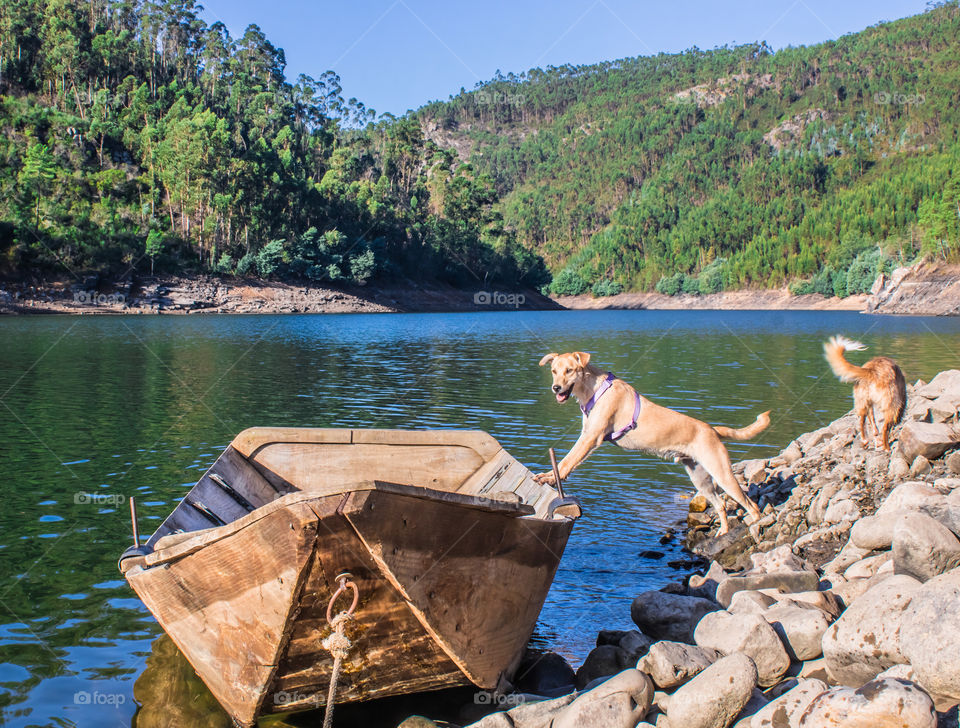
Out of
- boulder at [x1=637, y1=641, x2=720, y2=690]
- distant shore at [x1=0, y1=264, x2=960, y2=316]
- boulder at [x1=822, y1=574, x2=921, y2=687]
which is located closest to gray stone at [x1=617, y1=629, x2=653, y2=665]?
boulder at [x1=637, y1=641, x2=720, y2=690]

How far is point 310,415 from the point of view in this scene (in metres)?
19.9

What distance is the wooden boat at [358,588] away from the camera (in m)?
4.96

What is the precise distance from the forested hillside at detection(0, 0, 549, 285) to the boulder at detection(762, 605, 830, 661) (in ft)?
236

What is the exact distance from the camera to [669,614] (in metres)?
7.16

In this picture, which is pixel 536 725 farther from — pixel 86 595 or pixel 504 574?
pixel 86 595

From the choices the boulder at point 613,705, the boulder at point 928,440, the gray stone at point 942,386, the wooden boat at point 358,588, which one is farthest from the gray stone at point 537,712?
the gray stone at point 942,386

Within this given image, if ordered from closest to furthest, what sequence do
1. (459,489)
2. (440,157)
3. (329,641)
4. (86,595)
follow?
(329,641), (86,595), (459,489), (440,157)

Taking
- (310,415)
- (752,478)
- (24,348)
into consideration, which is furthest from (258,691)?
(24,348)

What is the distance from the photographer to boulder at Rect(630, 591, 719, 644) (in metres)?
7.02

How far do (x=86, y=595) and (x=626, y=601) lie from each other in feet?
18.1

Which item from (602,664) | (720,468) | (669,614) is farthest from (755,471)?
(602,664)

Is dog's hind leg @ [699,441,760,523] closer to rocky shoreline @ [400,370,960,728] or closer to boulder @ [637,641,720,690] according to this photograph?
rocky shoreline @ [400,370,960,728]

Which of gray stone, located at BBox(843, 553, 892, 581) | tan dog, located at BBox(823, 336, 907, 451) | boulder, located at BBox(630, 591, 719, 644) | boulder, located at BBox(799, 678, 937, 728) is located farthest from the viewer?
tan dog, located at BBox(823, 336, 907, 451)

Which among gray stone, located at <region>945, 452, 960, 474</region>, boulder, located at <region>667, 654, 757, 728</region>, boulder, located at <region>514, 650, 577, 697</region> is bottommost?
boulder, located at <region>514, 650, 577, 697</region>
